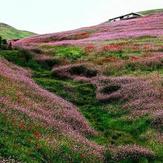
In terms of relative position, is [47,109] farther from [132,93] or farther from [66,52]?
[66,52]

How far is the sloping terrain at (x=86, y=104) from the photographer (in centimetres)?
2089

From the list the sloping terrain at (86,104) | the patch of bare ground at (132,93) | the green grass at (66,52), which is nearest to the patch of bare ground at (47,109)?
the sloping terrain at (86,104)

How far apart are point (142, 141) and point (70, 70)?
71.8ft

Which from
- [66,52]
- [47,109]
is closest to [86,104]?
[47,109]

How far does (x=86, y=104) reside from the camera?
34906 mm

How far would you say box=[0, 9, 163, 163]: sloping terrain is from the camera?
20891 mm

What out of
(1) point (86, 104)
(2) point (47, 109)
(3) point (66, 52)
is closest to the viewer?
(2) point (47, 109)

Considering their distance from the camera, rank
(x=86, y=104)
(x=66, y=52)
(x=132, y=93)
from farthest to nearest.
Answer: (x=66, y=52) → (x=86, y=104) → (x=132, y=93)

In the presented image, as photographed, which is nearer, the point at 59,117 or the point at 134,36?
the point at 59,117

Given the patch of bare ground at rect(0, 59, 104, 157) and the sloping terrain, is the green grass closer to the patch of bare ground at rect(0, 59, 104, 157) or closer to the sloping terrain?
the sloping terrain

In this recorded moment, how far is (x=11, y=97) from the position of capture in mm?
26188

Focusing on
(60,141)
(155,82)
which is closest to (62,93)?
(155,82)

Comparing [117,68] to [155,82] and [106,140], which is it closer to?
[155,82]

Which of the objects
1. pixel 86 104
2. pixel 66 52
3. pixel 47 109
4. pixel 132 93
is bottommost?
pixel 86 104
